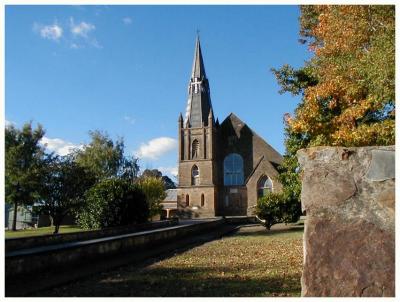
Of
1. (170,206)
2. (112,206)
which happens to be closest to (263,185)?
(170,206)

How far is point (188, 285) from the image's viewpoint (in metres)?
6.36

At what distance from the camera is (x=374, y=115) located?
49.5 ft

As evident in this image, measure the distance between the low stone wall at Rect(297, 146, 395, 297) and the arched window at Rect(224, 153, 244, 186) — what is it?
1795 inches

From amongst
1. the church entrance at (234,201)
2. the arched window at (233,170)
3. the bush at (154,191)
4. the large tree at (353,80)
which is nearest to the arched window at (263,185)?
the church entrance at (234,201)

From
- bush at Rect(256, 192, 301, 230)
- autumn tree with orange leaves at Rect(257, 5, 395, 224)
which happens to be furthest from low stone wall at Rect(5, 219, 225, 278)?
bush at Rect(256, 192, 301, 230)

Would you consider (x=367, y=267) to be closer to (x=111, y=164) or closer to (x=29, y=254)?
(x=29, y=254)

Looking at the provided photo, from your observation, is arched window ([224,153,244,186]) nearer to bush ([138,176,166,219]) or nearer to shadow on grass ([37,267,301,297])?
bush ([138,176,166,219])

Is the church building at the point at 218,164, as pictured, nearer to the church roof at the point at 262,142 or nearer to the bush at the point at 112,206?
the church roof at the point at 262,142

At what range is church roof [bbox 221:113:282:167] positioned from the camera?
4928 centimetres

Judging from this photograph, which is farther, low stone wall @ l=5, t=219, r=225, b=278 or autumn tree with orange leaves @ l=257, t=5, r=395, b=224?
autumn tree with orange leaves @ l=257, t=5, r=395, b=224

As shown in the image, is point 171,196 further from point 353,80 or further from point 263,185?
point 353,80

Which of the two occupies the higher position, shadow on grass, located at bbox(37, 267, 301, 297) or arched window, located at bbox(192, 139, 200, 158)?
arched window, located at bbox(192, 139, 200, 158)

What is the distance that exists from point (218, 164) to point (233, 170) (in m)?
2.03

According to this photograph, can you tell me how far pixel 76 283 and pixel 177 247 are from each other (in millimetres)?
6617
